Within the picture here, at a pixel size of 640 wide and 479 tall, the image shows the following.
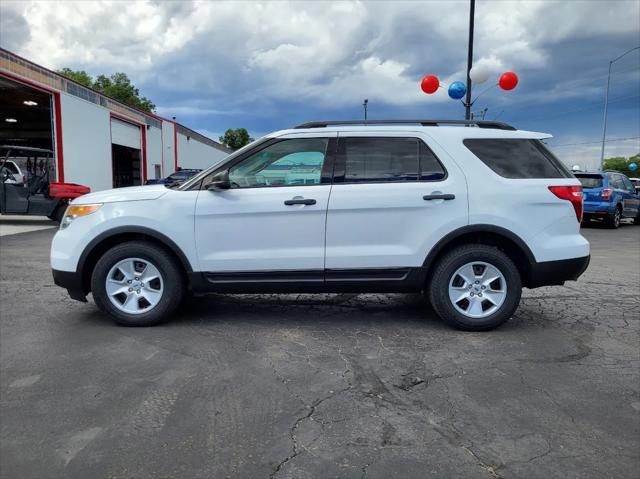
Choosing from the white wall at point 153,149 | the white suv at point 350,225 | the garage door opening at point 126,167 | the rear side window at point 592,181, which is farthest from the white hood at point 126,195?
the white wall at point 153,149

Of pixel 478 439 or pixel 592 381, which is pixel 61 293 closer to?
pixel 478 439

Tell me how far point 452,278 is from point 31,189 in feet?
46.4

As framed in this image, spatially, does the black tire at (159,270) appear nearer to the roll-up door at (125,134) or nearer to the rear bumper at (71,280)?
the rear bumper at (71,280)

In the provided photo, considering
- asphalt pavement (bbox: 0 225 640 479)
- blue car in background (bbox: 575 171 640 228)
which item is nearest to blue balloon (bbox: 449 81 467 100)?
blue car in background (bbox: 575 171 640 228)

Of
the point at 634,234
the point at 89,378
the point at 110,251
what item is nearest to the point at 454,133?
the point at 110,251

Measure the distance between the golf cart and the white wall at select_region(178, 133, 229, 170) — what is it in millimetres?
24597

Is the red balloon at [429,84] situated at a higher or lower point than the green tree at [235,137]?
lower

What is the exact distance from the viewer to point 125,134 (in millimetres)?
27062

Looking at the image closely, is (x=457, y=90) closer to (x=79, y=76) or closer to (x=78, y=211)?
(x=78, y=211)

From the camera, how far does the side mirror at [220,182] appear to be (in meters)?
4.56

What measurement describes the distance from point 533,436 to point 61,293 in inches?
219

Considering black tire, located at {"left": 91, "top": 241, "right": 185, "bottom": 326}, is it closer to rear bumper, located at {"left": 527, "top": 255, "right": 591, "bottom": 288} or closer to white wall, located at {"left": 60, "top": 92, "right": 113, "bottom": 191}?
rear bumper, located at {"left": 527, "top": 255, "right": 591, "bottom": 288}

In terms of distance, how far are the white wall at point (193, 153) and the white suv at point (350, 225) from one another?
3613cm

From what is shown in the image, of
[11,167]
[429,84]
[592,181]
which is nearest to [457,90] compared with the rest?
[429,84]
